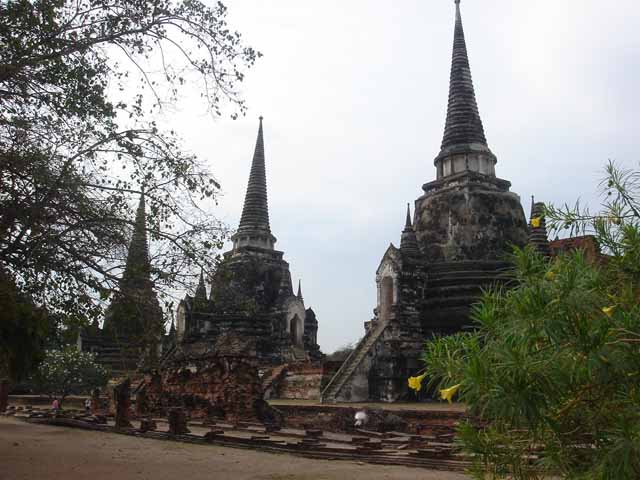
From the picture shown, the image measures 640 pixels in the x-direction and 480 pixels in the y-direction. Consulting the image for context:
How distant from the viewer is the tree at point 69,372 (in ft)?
76.2

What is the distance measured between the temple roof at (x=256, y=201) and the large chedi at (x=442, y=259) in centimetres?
927

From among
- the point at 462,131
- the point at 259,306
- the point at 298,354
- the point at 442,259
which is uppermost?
the point at 462,131

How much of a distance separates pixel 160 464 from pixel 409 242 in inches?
545

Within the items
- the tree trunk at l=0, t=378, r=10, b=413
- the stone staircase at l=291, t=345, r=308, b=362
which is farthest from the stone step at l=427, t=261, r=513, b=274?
the tree trunk at l=0, t=378, r=10, b=413

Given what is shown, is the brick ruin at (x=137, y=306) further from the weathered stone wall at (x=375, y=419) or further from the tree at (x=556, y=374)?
the weathered stone wall at (x=375, y=419)

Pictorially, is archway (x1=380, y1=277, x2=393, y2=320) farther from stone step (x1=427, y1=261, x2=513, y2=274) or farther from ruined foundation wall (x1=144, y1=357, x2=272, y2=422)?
ruined foundation wall (x1=144, y1=357, x2=272, y2=422)

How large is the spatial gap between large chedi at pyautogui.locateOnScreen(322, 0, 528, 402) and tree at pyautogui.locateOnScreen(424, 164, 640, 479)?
51.3ft

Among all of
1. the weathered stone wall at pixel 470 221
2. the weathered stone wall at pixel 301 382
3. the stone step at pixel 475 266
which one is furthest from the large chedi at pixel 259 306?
the stone step at pixel 475 266

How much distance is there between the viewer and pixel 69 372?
23.4 metres

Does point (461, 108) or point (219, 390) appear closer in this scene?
point (219, 390)

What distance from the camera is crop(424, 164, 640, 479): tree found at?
2668mm

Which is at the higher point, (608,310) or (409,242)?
(409,242)

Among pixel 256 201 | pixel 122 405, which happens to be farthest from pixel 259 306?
pixel 122 405

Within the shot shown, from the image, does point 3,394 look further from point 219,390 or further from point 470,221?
point 470,221
